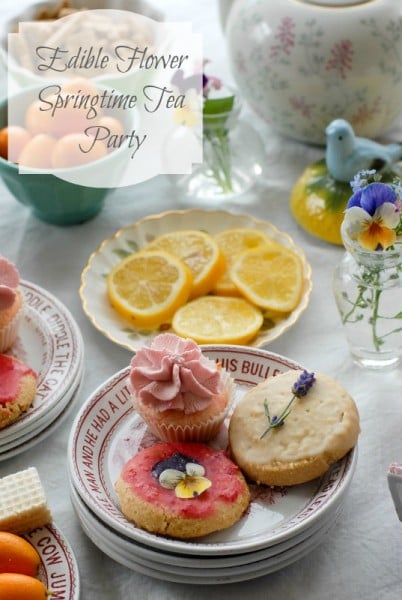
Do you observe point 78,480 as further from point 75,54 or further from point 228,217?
point 75,54

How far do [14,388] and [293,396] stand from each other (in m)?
0.33

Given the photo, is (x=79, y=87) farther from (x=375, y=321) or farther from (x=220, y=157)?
(x=375, y=321)

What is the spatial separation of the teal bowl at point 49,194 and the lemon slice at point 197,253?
129mm

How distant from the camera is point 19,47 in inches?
61.4

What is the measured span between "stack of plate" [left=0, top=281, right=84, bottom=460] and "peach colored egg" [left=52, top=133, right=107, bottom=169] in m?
0.21

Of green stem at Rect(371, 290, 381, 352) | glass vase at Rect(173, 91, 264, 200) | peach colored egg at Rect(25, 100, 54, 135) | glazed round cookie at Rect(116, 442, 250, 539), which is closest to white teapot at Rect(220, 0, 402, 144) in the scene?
glass vase at Rect(173, 91, 264, 200)

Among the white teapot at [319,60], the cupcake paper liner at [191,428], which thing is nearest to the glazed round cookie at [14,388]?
the cupcake paper liner at [191,428]

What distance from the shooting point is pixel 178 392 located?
94cm

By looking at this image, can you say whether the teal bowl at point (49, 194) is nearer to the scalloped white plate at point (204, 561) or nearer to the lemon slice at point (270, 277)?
the lemon slice at point (270, 277)

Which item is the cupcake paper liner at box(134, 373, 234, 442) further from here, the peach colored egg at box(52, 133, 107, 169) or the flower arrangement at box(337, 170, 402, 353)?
the peach colored egg at box(52, 133, 107, 169)

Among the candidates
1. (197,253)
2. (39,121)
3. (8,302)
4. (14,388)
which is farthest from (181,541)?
(39,121)

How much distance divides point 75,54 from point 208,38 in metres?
0.39

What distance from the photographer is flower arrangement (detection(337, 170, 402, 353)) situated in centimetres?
97

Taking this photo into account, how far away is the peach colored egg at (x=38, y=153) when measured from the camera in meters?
1.32
